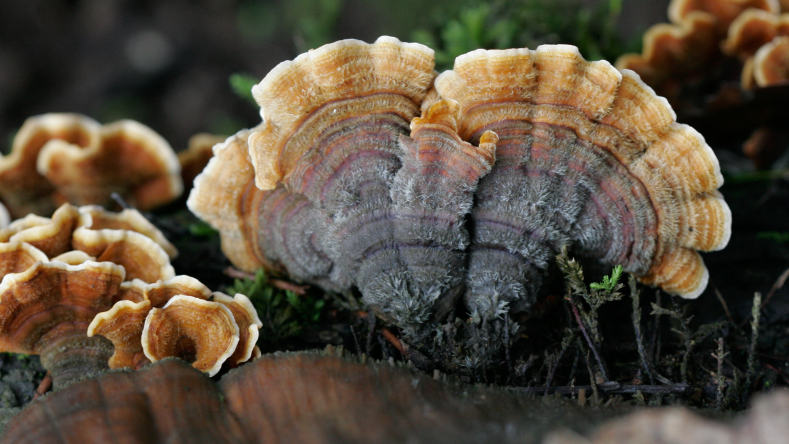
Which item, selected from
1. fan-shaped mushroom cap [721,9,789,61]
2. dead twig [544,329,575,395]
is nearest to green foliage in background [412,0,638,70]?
fan-shaped mushroom cap [721,9,789,61]

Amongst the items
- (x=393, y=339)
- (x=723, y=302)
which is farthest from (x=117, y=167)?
(x=723, y=302)

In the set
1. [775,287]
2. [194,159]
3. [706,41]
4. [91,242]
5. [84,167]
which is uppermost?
[706,41]

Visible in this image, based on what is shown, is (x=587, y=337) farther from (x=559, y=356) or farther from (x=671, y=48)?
(x=671, y=48)

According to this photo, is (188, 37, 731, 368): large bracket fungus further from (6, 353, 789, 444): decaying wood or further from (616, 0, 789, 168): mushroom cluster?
(616, 0, 789, 168): mushroom cluster

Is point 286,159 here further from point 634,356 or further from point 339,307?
point 634,356

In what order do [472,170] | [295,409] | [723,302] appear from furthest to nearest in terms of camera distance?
1. [723,302]
2. [472,170]
3. [295,409]

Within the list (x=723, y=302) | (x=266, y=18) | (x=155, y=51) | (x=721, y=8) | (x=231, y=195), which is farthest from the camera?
(x=266, y=18)

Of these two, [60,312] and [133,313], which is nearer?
[133,313]

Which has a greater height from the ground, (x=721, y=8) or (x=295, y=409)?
(x=721, y=8)
